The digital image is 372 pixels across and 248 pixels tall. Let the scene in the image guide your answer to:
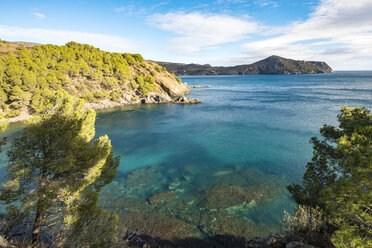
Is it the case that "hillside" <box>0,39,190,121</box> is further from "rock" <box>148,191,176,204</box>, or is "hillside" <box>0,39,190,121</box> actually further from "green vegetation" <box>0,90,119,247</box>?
"green vegetation" <box>0,90,119,247</box>

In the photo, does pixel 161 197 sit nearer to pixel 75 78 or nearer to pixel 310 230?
pixel 310 230

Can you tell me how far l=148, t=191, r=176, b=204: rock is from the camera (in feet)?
59.0

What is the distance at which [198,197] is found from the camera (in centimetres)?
1841

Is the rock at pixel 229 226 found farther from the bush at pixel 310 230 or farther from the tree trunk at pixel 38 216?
the tree trunk at pixel 38 216

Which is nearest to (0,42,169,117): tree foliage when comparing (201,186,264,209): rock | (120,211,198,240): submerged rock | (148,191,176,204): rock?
(148,191,176,204): rock

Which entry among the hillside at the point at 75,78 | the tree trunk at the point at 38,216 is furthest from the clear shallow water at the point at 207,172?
the hillside at the point at 75,78

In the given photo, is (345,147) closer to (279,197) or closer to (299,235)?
(299,235)

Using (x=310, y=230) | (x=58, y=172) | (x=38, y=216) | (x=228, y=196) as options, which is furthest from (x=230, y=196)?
(x=38, y=216)

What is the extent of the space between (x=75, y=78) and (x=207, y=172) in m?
57.3

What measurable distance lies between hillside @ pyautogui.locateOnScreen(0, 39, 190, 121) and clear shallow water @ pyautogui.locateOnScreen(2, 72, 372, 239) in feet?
58.0

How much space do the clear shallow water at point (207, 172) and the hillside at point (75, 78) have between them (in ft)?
58.0

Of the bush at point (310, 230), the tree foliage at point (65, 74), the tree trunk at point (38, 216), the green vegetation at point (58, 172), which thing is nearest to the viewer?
the green vegetation at point (58, 172)

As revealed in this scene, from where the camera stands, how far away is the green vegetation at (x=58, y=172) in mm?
8984

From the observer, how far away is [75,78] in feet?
195
